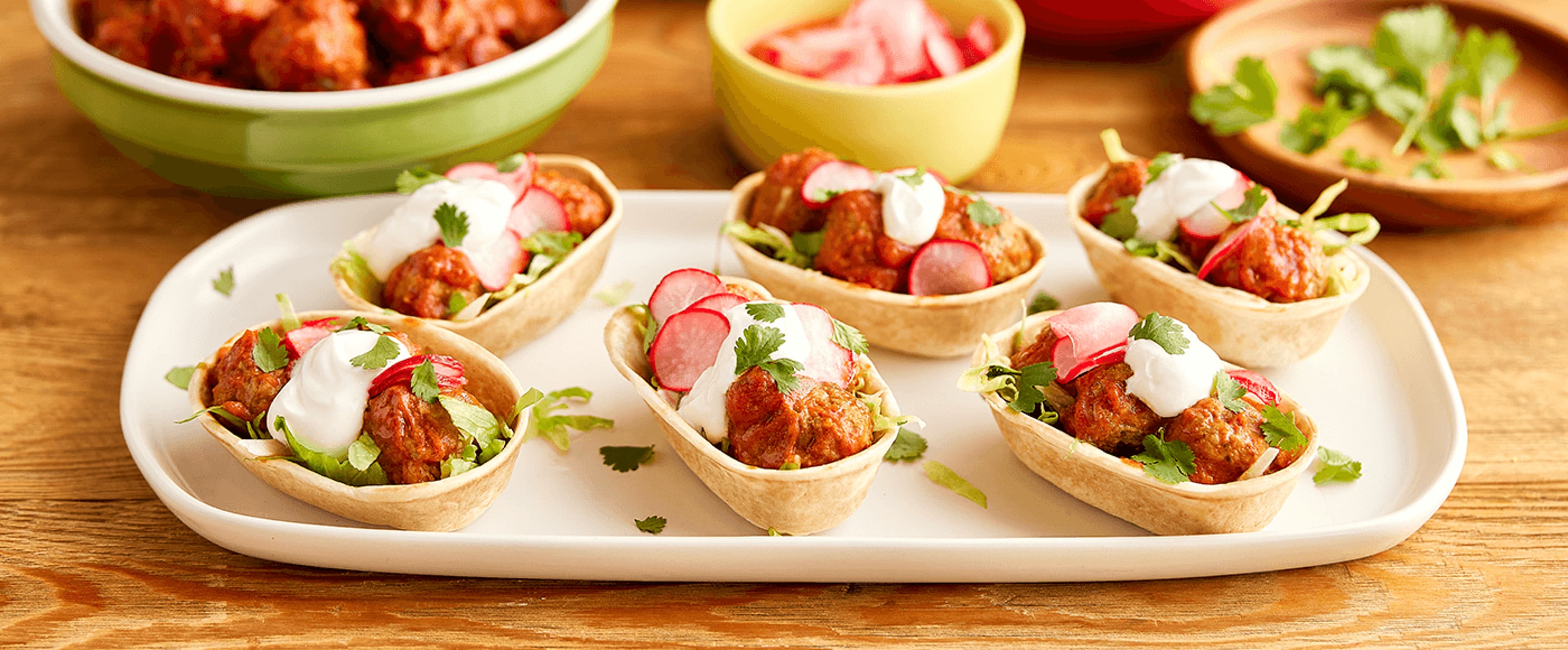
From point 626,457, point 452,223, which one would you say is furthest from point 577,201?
point 626,457

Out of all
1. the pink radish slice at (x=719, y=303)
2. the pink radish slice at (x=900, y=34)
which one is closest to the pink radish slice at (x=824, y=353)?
the pink radish slice at (x=719, y=303)

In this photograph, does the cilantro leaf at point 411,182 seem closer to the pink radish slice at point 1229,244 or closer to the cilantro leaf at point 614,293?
the cilantro leaf at point 614,293

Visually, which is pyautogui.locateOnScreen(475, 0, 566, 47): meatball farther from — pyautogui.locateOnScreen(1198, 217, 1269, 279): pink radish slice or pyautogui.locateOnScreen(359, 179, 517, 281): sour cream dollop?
pyautogui.locateOnScreen(1198, 217, 1269, 279): pink radish slice

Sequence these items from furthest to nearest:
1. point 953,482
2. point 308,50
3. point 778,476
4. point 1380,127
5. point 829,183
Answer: point 1380,127 < point 308,50 < point 829,183 < point 953,482 < point 778,476

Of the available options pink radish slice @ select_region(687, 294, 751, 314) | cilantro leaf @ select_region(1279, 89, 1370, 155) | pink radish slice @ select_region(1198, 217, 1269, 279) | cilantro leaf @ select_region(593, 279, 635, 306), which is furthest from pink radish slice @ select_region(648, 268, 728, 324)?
cilantro leaf @ select_region(1279, 89, 1370, 155)


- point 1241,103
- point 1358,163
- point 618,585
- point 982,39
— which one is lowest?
point 618,585

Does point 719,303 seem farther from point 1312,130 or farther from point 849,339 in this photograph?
point 1312,130

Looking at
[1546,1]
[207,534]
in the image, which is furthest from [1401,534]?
[1546,1]
